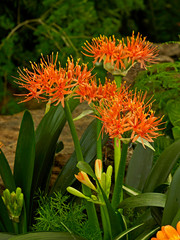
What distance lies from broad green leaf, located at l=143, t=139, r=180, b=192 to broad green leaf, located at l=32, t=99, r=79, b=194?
32 cm

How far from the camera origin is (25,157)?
117 centimetres

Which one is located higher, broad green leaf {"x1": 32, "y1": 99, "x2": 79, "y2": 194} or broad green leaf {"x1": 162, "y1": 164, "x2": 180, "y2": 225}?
broad green leaf {"x1": 32, "y1": 99, "x2": 79, "y2": 194}

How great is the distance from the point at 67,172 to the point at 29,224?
0.65 feet

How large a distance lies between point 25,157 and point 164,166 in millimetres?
393

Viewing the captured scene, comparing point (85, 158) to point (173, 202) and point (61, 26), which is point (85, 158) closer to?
point (173, 202)

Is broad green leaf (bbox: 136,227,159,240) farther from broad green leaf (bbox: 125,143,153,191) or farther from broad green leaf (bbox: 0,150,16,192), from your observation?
broad green leaf (bbox: 0,150,16,192)

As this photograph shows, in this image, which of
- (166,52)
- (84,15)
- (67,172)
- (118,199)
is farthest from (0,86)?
(118,199)

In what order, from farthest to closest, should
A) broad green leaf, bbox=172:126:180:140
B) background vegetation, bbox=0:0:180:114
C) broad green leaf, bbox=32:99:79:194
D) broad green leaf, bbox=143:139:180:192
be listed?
1. background vegetation, bbox=0:0:180:114
2. broad green leaf, bbox=172:126:180:140
3. broad green leaf, bbox=32:99:79:194
4. broad green leaf, bbox=143:139:180:192

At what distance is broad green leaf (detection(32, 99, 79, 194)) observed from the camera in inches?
49.0

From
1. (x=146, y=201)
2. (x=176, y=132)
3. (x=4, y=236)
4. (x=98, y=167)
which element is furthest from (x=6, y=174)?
(x=176, y=132)

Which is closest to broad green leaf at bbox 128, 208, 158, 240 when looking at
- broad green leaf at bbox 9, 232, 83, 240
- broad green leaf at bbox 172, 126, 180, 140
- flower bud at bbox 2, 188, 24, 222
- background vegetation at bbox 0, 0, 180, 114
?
broad green leaf at bbox 9, 232, 83, 240

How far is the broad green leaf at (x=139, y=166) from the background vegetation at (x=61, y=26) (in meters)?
1.45

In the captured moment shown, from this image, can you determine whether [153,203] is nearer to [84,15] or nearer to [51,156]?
[51,156]

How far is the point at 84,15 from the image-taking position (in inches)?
136
